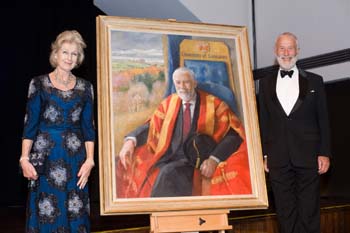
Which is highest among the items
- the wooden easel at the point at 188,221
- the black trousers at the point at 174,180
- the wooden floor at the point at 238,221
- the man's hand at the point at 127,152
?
the man's hand at the point at 127,152

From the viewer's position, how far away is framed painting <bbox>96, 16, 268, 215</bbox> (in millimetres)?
2703

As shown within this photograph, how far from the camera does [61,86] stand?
98.3 inches

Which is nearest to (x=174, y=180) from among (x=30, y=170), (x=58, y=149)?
(x=58, y=149)

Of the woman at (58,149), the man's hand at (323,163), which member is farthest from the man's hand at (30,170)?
the man's hand at (323,163)

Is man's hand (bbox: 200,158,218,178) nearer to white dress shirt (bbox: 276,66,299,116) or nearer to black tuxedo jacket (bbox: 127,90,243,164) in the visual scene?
black tuxedo jacket (bbox: 127,90,243,164)

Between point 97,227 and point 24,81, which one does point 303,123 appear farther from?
point 24,81

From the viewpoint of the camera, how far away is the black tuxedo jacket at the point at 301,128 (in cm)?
298

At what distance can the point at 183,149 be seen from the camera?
285cm

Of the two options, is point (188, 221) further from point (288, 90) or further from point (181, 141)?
point (288, 90)

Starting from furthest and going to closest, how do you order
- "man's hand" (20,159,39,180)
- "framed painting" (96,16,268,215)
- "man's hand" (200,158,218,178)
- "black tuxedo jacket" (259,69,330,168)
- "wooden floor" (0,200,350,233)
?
"wooden floor" (0,200,350,233)
"black tuxedo jacket" (259,69,330,168)
"man's hand" (200,158,218,178)
"framed painting" (96,16,268,215)
"man's hand" (20,159,39,180)

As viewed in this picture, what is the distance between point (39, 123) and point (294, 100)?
5.05 ft

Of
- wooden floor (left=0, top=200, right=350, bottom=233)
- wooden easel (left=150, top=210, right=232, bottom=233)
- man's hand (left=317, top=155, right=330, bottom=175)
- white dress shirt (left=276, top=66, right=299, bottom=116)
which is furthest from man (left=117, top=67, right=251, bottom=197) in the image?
wooden floor (left=0, top=200, right=350, bottom=233)

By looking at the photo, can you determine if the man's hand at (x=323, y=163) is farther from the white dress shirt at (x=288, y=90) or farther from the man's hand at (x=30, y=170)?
the man's hand at (x=30, y=170)

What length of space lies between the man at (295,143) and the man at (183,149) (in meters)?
0.22
